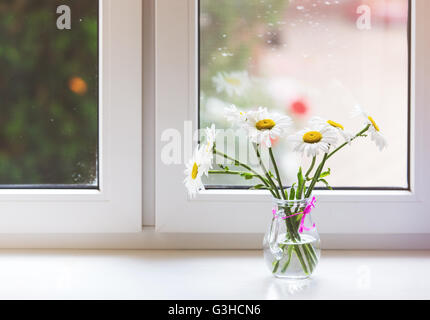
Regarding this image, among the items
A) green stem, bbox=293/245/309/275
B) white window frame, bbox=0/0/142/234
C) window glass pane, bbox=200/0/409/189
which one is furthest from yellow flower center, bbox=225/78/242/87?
green stem, bbox=293/245/309/275

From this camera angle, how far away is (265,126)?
854 mm

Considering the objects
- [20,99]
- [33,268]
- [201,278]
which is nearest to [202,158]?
[201,278]

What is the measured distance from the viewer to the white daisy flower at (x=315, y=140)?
827 millimetres

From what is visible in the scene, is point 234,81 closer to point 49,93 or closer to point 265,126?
point 265,126

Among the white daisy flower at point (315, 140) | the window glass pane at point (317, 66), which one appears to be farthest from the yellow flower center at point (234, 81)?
the white daisy flower at point (315, 140)

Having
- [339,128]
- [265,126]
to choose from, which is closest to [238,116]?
[265,126]

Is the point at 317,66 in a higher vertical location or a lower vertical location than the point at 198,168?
higher

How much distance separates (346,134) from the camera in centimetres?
84

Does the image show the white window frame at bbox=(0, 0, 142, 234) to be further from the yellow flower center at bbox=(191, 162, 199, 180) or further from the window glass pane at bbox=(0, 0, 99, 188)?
the yellow flower center at bbox=(191, 162, 199, 180)

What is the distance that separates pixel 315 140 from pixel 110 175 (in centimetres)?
→ 46

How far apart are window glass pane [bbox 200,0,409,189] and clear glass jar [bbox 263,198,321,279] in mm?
247

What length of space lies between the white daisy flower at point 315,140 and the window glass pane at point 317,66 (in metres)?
0.27

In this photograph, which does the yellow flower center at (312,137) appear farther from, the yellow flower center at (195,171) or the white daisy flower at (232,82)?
the white daisy flower at (232,82)

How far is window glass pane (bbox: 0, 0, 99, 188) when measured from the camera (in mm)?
1088
